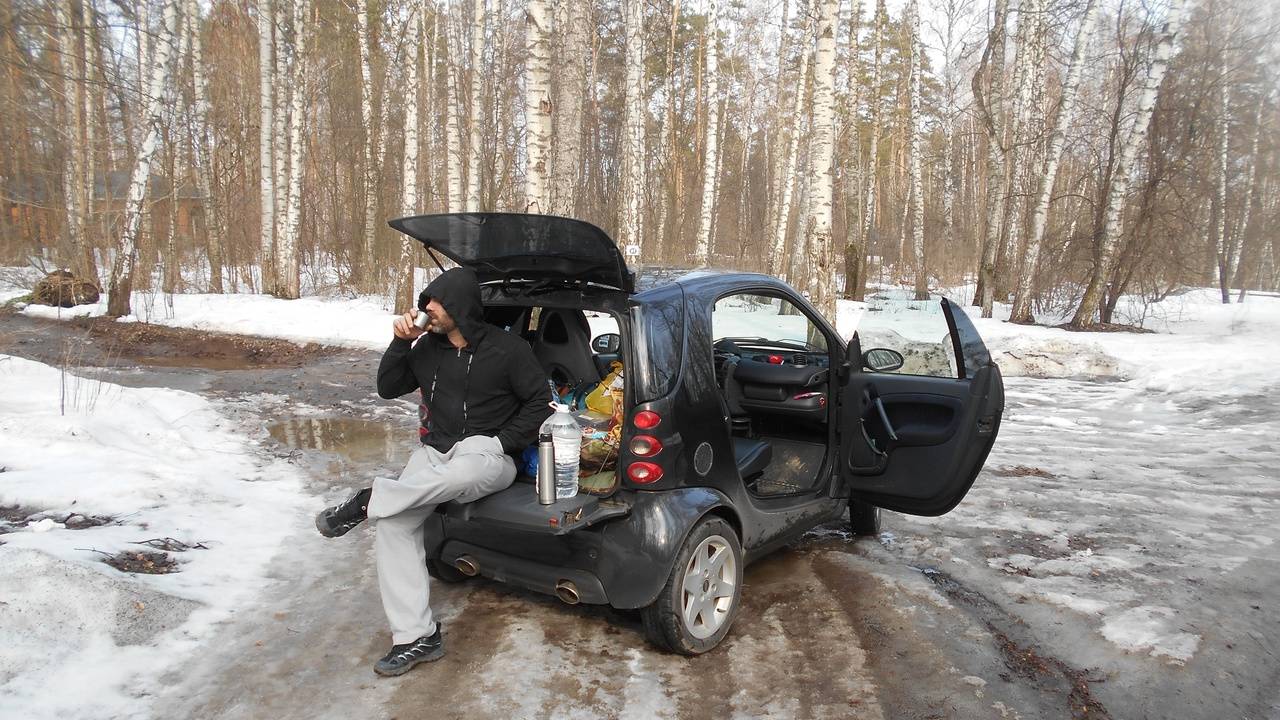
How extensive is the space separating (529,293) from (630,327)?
0.75 meters

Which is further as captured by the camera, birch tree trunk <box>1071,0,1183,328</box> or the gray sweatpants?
birch tree trunk <box>1071,0,1183,328</box>

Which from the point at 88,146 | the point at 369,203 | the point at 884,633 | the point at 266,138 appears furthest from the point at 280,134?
the point at 884,633

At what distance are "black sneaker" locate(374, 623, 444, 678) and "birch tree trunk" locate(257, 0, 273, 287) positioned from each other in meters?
20.4

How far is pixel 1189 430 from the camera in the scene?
8.26 meters

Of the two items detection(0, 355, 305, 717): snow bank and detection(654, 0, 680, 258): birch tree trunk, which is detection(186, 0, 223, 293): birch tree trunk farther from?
detection(0, 355, 305, 717): snow bank

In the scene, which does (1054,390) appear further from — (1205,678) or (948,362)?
(1205,678)

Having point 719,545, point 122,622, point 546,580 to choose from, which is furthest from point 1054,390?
point 122,622

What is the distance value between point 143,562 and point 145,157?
13253 mm

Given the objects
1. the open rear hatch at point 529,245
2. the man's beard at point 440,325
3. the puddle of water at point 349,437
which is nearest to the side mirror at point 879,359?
the open rear hatch at point 529,245

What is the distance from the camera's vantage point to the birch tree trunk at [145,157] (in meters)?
14.3

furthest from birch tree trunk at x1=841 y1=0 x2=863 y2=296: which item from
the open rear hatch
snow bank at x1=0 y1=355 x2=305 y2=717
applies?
the open rear hatch

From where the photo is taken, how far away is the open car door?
424 centimetres

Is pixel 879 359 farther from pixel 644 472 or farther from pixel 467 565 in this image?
pixel 467 565

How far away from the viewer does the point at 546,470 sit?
10.9ft
